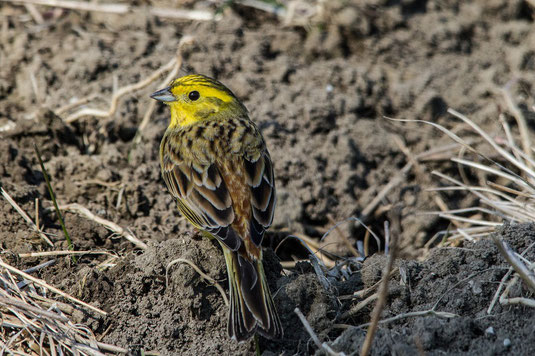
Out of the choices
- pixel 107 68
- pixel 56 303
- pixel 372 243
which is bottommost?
pixel 372 243

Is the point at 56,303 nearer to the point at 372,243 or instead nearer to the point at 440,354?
the point at 440,354

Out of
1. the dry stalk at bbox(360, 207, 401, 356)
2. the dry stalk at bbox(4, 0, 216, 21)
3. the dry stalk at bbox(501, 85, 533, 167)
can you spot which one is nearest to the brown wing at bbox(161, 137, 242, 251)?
the dry stalk at bbox(360, 207, 401, 356)

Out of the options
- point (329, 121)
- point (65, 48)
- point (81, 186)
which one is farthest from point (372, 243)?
point (65, 48)

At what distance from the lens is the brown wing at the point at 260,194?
14.6ft

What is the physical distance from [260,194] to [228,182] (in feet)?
0.81

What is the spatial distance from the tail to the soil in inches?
8.6

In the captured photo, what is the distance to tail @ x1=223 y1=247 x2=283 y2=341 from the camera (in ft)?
12.5

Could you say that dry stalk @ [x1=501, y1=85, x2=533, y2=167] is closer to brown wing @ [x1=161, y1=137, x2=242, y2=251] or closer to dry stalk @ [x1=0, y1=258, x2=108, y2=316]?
brown wing @ [x1=161, y1=137, x2=242, y2=251]

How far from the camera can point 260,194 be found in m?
4.69

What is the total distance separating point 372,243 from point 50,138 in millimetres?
3003

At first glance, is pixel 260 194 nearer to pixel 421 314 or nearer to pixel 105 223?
pixel 105 223

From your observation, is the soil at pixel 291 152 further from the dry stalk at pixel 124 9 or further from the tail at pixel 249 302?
the tail at pixel 249 302

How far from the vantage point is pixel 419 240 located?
241 inches

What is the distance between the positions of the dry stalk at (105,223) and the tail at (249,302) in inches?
36.1
